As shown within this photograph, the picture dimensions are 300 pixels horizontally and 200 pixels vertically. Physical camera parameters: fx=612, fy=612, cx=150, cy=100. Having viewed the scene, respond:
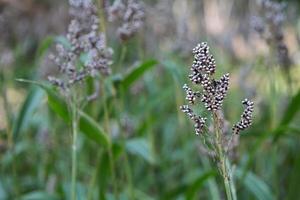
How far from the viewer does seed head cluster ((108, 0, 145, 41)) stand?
1911 millimetres

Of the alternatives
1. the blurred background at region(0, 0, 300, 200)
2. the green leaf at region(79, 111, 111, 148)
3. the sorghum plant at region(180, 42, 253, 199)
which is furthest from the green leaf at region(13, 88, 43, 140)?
the sorghum plant at region(180, 42, 253, 199)

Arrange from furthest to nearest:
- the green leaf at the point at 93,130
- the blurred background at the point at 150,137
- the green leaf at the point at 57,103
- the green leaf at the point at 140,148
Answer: the green leaf at the point at 140,148 → the blurred background at the point at 150,137 → the green leaf at the point at 93,130 → the green leaf at the point at 57,103

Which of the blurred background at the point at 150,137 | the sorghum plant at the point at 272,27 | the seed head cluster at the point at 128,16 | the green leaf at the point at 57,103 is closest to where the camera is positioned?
the green leaf at the point at 57,103

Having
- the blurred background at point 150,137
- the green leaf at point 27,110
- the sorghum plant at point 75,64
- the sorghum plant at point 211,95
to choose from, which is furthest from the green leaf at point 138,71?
the sorghum plant at point 211,95

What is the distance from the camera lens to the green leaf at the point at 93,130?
180cm

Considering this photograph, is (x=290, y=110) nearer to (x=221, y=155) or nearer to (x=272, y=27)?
(x=272, y=27)

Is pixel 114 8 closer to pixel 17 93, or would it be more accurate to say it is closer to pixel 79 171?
pixel 79 171

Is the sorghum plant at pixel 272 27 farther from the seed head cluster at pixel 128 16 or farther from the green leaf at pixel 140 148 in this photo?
the green leaf at pixel 140 148

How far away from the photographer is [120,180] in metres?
2.65

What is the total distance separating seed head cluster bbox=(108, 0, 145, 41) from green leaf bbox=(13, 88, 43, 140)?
1.31ft

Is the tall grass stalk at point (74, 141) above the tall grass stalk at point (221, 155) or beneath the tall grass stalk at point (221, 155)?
above

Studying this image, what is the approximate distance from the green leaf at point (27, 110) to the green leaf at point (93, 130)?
12.7 inches

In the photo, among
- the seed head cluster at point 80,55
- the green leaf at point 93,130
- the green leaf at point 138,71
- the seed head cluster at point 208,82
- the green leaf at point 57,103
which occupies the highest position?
the green leaf at point 138,71

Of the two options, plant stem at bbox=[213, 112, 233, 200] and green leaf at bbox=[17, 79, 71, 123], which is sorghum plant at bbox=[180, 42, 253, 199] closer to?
plant stem at bbox=[213, 112, 233, 200]
